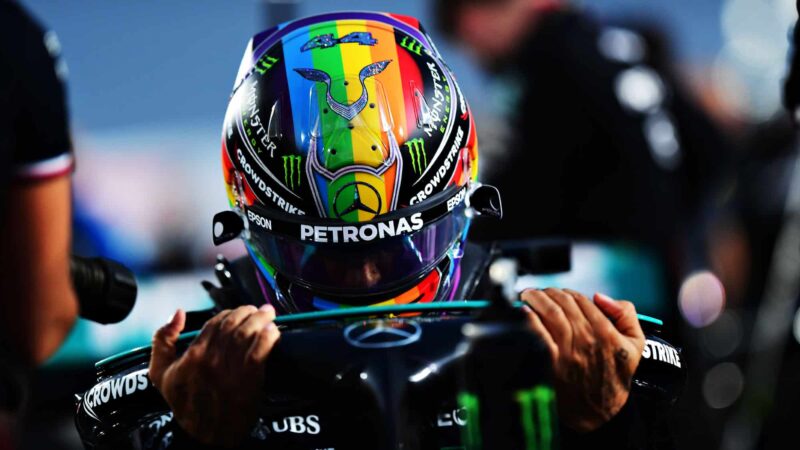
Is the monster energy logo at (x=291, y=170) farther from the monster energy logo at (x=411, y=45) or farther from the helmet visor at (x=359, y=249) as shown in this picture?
the monster energy logo at (x=411, y=45)

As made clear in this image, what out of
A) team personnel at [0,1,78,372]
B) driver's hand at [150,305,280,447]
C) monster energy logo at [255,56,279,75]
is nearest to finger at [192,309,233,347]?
driver's hand at [150,305,280,447]

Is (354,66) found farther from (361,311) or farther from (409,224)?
(361,311)

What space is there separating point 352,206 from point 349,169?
10cm

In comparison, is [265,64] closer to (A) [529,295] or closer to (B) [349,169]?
(B) [349,169]

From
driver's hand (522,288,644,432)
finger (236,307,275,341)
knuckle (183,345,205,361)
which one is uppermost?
finger (236,307,275,341)

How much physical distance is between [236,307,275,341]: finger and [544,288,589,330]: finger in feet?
1.95

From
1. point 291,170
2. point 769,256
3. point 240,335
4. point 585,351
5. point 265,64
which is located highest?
point 265,64

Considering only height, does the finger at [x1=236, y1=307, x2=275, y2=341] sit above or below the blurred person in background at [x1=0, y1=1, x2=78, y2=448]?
below

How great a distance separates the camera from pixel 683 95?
26.4 feet

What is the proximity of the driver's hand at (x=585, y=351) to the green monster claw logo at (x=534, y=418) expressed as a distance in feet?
1.08

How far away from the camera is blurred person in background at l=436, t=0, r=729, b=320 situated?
725cm

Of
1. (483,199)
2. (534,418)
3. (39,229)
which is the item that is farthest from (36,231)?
(483,199)

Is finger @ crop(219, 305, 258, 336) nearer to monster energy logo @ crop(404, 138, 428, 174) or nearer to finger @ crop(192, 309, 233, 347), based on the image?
finger @ crop(192, 309, 233, 347)

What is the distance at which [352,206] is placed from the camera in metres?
3.50
